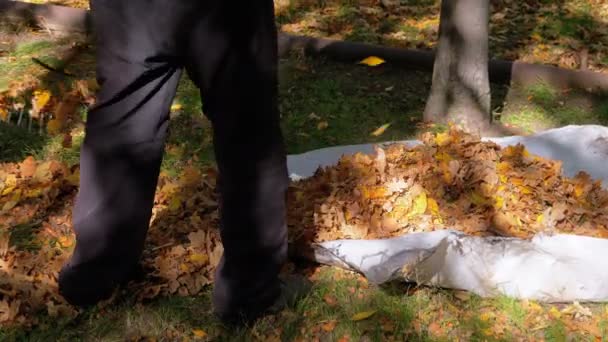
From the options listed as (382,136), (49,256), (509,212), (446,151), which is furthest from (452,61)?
(49,256)

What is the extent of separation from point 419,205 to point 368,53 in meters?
2.22

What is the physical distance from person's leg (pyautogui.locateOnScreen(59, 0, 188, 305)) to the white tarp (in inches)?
35.6

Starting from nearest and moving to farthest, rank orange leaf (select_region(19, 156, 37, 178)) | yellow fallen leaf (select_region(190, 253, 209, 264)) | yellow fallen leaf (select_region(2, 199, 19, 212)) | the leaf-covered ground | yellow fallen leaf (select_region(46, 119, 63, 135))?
yellow fallen leaf (select_region(190, 253, 209, 264)) → yellow fallen leaf (select_region(2, 199, 19, 212)) → orange leaf (select_region(19, 156, 37, 178)) → yellow fallen leaf (select_region(46, 119, 63, 135)) → the leaf-covered ground

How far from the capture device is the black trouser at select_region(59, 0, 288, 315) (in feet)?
6.75

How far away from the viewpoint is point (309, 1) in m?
6.51

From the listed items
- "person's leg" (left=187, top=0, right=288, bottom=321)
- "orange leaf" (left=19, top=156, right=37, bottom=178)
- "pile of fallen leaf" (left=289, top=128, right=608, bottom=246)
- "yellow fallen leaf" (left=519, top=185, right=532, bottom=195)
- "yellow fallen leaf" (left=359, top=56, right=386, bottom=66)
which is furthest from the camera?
"yellow fallen leaf" (left=359, top=56, right=386, bottom=66)

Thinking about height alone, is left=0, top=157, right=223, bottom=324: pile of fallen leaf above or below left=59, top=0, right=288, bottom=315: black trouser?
below

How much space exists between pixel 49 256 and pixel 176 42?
1365 mm

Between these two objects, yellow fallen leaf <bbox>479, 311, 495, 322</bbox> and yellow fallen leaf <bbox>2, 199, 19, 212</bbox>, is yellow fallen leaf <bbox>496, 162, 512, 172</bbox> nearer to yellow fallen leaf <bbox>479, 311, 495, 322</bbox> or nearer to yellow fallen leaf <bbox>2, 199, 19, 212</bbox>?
yellow fallen leaf <bbox>479, 311, 495, 322</bbox>

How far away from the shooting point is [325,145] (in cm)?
415

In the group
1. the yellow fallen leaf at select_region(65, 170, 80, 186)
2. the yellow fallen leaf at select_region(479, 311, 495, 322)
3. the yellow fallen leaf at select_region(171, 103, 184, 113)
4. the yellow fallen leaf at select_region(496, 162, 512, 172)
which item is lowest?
the yellow fallen leaf at select_region(479, 311, 495, 322)

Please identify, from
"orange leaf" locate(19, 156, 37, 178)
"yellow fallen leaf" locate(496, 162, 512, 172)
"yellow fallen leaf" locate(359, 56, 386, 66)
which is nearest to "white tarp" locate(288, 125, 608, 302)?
"yellow fallen leaf" locate(496, 162, 512, 172)

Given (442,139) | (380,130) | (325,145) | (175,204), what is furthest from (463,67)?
(175,204)

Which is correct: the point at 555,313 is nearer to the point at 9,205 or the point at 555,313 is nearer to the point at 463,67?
the point at 463,67
